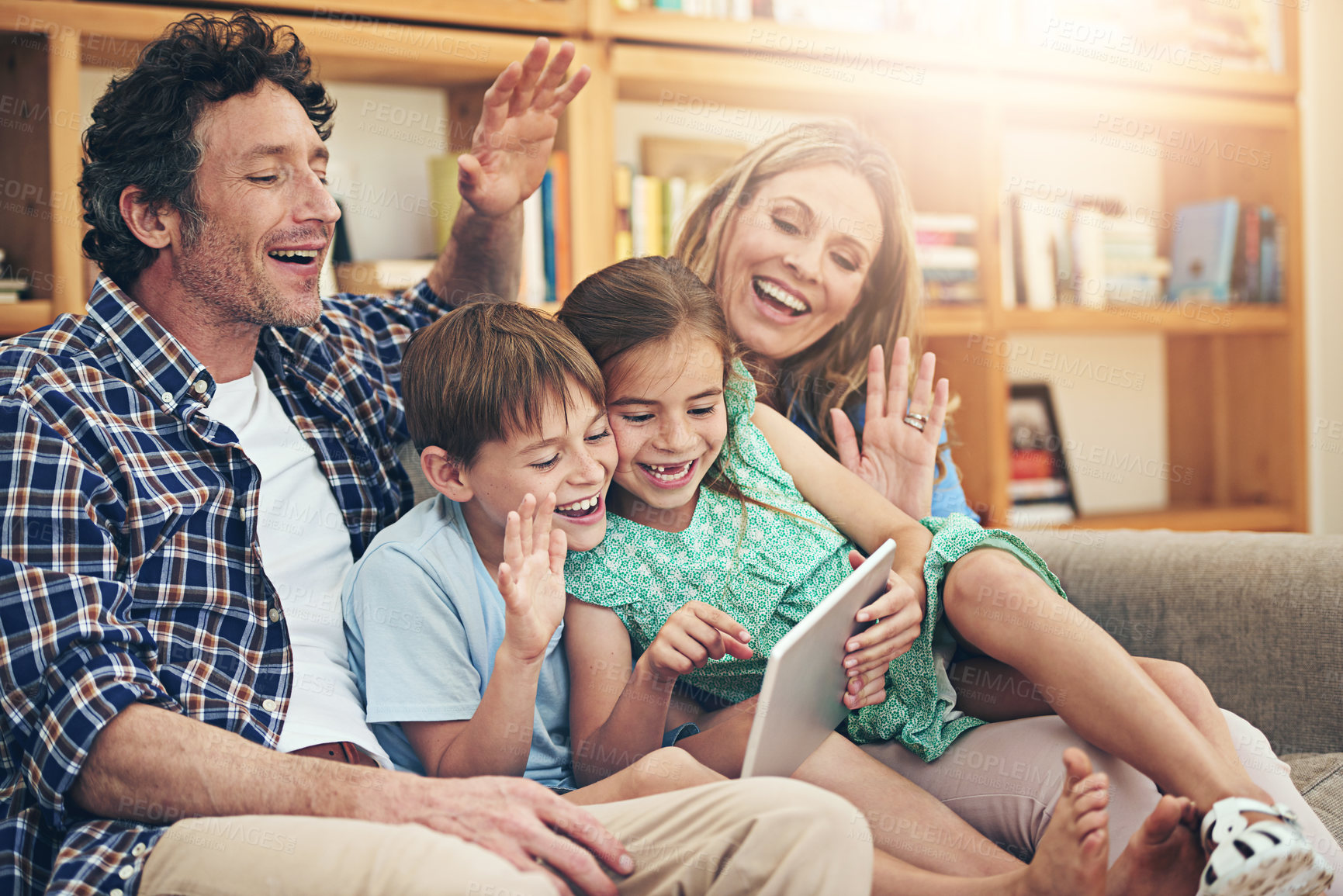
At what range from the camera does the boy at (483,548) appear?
106 cm

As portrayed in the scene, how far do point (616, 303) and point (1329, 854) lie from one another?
92cm

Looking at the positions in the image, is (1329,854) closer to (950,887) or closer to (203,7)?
(950,887)

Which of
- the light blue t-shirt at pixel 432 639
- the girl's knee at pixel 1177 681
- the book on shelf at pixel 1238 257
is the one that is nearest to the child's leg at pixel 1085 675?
the girl's knee at pixel 1177 681

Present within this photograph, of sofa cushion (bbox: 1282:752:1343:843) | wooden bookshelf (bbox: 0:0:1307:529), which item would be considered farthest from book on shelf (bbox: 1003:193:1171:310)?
sofa cushion (bbox: 1282:752:1343:843)

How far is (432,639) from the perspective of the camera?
1.13m

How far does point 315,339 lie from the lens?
145 centimetres

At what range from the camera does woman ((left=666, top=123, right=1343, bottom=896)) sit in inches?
59.8

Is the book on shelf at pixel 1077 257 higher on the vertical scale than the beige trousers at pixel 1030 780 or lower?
higher

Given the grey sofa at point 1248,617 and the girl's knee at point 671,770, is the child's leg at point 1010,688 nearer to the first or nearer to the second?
the grey sofa at point 1248,617

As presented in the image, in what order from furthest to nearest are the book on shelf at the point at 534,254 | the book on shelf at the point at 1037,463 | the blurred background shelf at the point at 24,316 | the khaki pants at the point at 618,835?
the book on shelf at the point at 1037,463 → the book on shelf at the point at 534,254 → the blurred background shelf at the point at 24,316 → the khaki pants at the point at 618,835

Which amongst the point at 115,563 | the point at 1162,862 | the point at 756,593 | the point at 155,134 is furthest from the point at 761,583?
the point at 155,134

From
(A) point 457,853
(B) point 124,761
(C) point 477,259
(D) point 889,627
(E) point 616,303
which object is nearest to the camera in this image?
(A) point 457,853

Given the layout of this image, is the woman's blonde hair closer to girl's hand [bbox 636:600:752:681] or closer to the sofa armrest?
the sofa armrest

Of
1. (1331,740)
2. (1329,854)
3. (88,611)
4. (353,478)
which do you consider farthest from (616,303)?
(1331,740)
